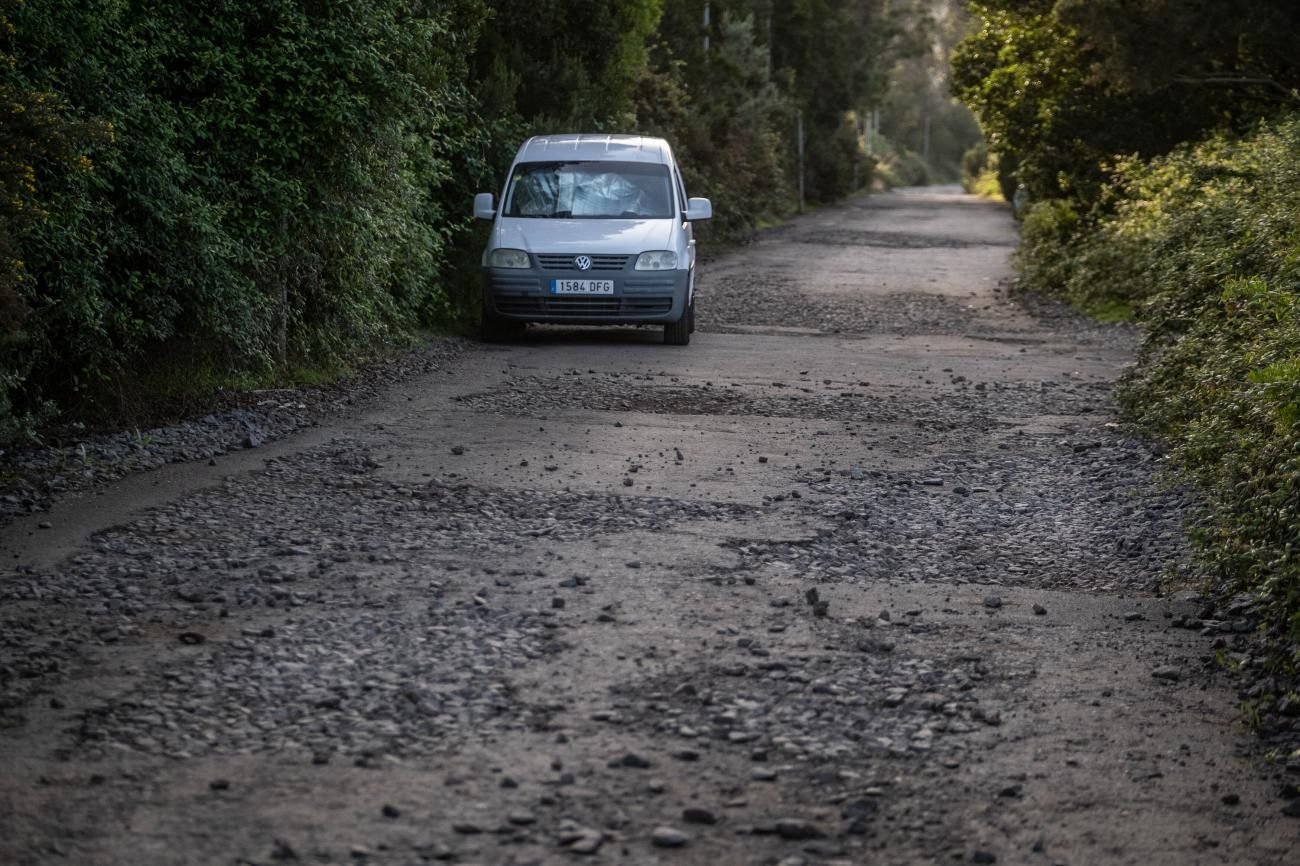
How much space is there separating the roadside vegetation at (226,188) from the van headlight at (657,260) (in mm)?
2071

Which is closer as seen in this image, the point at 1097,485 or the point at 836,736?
the point at 836,736

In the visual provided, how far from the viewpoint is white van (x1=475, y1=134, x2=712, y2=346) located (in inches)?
657

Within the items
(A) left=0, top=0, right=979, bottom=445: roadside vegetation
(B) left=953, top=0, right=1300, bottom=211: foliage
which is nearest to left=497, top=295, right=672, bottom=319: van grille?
(A) left=0, top=0, right=979, bottom=445: roadside vegetation

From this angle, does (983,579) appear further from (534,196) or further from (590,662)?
(534,196)

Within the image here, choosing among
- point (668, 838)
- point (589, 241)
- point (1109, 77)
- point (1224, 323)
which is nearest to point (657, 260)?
point (589, 241)

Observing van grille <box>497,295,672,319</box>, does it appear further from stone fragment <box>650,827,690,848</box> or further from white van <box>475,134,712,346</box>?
stone fragment <box>650,827,690,848</box>

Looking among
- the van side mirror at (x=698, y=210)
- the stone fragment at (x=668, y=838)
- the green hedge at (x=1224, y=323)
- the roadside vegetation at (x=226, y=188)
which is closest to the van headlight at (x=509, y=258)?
the roadside vegetation at (x=226, y=188)

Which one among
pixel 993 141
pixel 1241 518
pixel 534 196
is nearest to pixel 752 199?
pixel 993 141

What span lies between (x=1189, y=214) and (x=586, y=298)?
6.51 m

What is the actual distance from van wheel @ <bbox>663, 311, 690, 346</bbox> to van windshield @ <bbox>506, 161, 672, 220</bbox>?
123cm

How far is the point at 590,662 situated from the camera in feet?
19.7

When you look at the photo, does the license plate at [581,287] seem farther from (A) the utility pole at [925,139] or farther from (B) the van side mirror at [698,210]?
(A) the utility pole at [925,139]

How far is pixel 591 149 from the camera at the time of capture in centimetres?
1802

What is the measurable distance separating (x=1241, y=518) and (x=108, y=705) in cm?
483
